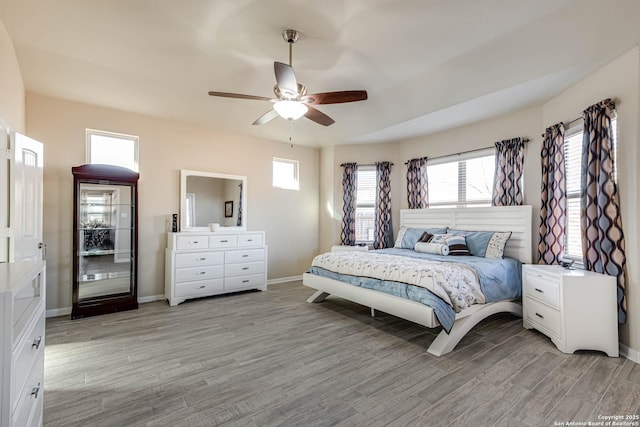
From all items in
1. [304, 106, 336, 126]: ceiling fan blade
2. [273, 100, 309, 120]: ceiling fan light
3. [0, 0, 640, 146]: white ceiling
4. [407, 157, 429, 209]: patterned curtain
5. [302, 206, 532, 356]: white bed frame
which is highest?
[0, 0, 640, 146]: white ceiling

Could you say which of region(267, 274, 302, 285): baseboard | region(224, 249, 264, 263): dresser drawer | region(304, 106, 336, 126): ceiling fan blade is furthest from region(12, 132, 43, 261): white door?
region(267, 274, 302, 285): baseboard

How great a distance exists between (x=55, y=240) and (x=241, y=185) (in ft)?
8.51

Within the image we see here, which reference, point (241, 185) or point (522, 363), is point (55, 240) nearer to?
point (241, 185)

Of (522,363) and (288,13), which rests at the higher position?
(288,13)

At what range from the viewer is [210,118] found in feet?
15.2

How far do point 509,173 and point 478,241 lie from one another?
3.50 feet

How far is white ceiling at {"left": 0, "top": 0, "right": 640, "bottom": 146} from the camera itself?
243 centimetres

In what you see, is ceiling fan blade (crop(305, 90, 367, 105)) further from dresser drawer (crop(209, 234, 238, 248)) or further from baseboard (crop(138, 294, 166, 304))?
baseboard (crop(138, 294, 166, 304))

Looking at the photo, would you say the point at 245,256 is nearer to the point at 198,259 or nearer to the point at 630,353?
the point at 198,259

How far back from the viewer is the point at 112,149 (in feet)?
13.8

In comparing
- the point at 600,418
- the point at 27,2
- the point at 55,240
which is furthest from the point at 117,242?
the point at 600,418

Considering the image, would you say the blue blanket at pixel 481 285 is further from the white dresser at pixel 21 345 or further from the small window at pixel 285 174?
the white dresser at pixel 21 345

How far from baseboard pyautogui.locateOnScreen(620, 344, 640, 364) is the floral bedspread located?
45.1 inches

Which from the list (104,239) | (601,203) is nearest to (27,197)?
(104,239)
